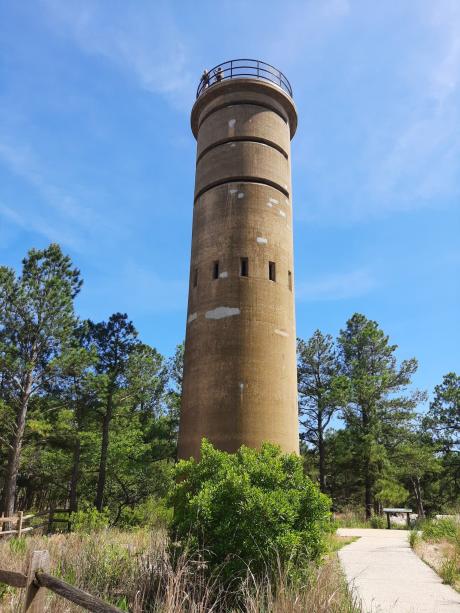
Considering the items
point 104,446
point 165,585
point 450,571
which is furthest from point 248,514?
point 104,446

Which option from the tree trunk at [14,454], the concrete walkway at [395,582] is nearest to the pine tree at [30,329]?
the tree trunk at [14,454]

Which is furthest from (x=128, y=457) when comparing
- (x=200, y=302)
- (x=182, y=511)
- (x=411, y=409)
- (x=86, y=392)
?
(x=182, y=511)

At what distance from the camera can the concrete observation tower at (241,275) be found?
542 inches

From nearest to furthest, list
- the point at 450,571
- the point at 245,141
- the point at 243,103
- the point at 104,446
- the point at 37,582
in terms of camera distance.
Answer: the point at 37,582 < the point at 450,571 < the point at 245,141 < the point at 243,103 < the point at 104,446

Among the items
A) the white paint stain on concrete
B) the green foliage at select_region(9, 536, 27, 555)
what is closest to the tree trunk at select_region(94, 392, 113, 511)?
the white paint stain on concrete

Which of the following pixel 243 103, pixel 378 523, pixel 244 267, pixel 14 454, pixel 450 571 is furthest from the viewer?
pixel 378 523

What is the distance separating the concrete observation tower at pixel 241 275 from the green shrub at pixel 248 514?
578 cm

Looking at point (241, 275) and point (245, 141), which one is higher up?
point (245, 141)

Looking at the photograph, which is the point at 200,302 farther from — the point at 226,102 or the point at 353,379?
the point at 353,379

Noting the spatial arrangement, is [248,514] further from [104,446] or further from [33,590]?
[104,446]

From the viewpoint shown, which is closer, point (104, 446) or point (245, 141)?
point (245, 141)

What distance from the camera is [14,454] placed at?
19.3 metres

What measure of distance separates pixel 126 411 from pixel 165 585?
65.1 ft

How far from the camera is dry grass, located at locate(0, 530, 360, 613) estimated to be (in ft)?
17.2
